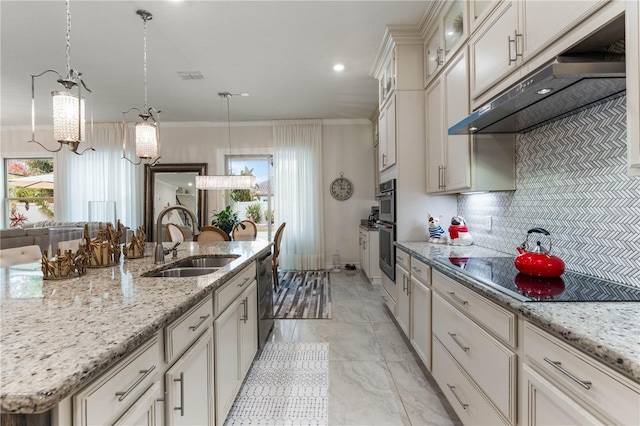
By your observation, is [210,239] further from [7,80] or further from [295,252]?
[7,80]

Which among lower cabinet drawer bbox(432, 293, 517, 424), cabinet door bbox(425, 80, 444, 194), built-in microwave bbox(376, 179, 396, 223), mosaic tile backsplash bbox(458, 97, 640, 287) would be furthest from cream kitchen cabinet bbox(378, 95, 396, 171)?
lower cabinet drawer bbox(432, 293, 517, 424)

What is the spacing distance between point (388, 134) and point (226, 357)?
2.64 meters

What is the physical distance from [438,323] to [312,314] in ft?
6.06

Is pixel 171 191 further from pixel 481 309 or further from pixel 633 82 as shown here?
pixel 633 82

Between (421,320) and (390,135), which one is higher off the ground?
(390,135)

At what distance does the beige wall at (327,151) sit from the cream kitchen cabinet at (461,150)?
10.7 ft

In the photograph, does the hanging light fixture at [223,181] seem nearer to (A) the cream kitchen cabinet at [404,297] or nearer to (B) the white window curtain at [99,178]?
(B) the white window curtain at [99,178]

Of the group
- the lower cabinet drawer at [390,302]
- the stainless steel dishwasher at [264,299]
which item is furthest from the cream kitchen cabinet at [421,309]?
the stainless steel dishwasher at [264,299]

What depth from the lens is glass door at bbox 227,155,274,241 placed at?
6164 millimetres

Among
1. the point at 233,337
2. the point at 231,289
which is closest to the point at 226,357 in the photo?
the point at 233,337

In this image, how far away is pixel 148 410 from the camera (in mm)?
910

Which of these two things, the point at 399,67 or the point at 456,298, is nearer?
the point at 456,298

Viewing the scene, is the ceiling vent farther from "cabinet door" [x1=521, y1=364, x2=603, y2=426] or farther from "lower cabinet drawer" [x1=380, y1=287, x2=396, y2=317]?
"cabinet door" [x1=521, y1=364, x2=603, y2=426]

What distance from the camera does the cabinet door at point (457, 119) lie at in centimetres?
212
